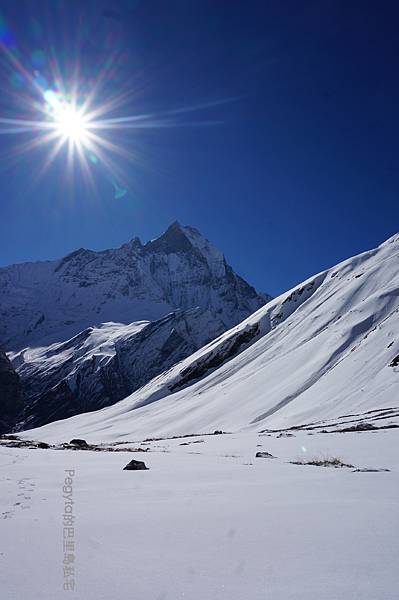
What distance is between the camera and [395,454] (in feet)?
32.4

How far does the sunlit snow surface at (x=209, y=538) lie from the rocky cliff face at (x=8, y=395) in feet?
694

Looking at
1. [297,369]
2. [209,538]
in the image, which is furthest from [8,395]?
[209,538]

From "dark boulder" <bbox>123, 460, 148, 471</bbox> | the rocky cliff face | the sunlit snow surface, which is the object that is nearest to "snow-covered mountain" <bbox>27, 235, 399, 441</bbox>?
"dark boulder" <bbox>123, 460, 148, 471</bbox>

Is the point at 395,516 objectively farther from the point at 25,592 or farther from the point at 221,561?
the point at 25,592

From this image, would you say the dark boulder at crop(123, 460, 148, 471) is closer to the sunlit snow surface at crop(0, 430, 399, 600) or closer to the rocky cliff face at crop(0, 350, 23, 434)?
the sunlit snow surface at crop(0, 430, 399, 600)

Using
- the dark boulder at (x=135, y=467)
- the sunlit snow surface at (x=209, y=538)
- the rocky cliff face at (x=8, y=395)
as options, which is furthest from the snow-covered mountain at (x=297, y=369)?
the rocky cliff face at (x=8, y=395)

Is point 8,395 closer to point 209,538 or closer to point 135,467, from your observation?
point 135,467

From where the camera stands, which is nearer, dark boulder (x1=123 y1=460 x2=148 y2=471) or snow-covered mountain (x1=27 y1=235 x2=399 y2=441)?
dark boulder (x1=123 y1=460 x2=148 y2=471)

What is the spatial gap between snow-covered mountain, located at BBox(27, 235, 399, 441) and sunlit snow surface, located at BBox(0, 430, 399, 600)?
102 feet

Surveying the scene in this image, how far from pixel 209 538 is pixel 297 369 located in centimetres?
5816

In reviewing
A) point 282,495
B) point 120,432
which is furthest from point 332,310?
point 282,495

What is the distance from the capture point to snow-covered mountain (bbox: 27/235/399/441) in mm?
42528

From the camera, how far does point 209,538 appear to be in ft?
12.3

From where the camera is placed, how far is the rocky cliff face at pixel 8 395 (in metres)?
192
